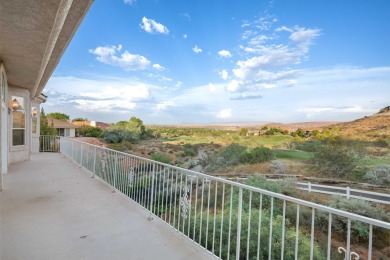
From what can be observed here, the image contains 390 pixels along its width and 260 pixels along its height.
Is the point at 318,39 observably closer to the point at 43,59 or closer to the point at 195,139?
the point at 43,59

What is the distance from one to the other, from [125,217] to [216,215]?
7.13 feet

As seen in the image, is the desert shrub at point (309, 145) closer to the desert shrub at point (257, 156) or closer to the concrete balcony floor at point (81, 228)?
the desert shrub at point (257, 156)

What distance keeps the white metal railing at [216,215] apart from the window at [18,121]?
6.20 feet

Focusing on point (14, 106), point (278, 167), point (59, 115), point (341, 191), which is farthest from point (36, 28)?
point (59, 115)

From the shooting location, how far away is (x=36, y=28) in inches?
118

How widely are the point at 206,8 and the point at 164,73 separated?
26.1 feet

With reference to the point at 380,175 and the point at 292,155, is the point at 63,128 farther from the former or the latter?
the point at 380,175

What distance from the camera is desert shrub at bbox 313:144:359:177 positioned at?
15062mm

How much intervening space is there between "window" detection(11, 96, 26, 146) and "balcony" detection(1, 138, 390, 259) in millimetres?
1755

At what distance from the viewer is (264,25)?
1445cm

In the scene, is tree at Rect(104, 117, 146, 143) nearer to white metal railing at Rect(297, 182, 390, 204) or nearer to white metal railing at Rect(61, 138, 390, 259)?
white metal railing at Rect(61, 138, 390, 259)

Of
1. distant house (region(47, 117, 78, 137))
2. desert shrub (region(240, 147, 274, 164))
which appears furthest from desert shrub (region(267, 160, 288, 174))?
distant house (region(47, 117, 78, 137))

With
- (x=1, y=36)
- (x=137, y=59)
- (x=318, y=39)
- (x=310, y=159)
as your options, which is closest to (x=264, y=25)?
(x=318, y=39)

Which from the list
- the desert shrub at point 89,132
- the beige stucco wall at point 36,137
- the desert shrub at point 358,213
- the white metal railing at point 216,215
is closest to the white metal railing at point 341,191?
the desert shrub at point 358,213
